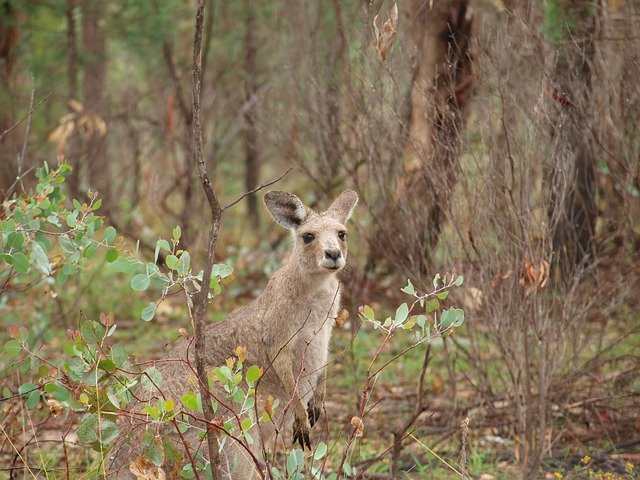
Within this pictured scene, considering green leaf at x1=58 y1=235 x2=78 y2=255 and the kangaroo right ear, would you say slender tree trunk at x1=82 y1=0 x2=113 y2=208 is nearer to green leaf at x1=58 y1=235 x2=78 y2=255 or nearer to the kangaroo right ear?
the kangaroo right ear

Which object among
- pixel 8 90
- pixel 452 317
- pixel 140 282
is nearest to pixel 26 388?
pixel 140 282

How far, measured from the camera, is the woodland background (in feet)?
18.2

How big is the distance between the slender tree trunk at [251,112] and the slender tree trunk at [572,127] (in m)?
4.17

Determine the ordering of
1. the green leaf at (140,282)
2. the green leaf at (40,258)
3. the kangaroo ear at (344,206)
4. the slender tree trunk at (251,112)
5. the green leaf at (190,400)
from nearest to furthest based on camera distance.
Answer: the green leaf at (190,400), the green leaf at (140,282), the green leaf at (40,258), the kangaroo ear at (344,206), the slender tree trunk at (251,112)

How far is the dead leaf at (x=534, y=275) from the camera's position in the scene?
5297 millimetres

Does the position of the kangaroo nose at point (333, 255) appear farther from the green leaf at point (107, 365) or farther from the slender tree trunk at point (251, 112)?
the slender tree trunk at point (251, 112)

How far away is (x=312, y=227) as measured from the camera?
18.4 feet

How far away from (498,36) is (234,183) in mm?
9443

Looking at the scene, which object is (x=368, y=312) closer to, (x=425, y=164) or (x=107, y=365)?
(x=107, y=365)

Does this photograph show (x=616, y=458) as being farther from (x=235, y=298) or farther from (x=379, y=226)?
(x=235, y=298)

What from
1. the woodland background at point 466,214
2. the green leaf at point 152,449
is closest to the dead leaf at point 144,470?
the green leaf at point 152,449

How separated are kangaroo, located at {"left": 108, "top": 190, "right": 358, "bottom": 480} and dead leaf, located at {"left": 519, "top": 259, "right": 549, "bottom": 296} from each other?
3.43 ft

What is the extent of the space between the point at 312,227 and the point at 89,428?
1914mm

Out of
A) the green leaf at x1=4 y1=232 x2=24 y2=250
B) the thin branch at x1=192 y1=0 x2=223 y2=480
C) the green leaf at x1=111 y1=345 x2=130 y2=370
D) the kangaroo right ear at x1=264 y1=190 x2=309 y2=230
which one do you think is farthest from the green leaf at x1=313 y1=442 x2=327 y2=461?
the kangaroo right ear at x1=264 y1=190 x2=309 y2=230
